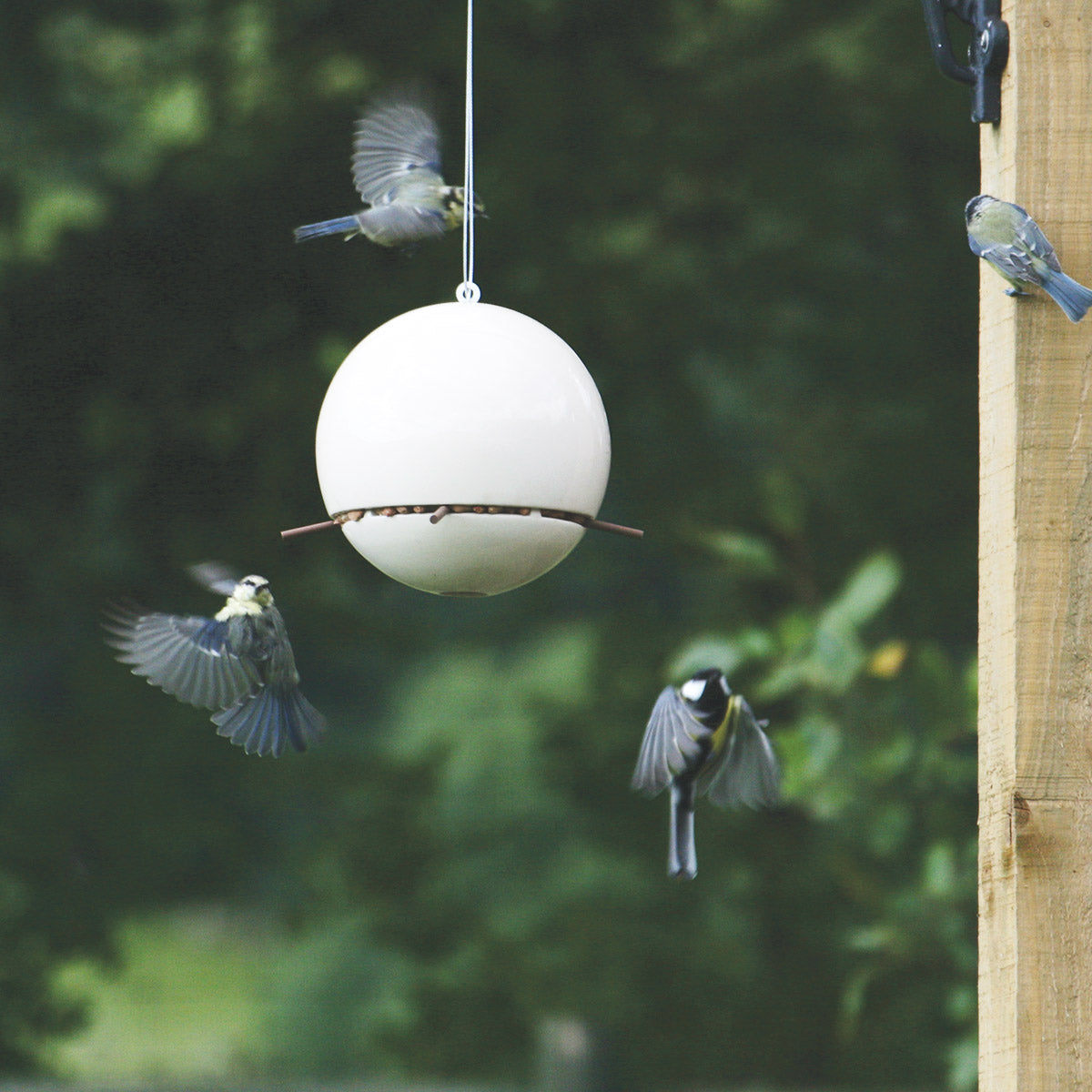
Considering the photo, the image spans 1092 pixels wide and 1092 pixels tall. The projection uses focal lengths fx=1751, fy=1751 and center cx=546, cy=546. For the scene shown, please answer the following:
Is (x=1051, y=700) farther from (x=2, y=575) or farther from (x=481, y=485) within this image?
(x=2, y=575)

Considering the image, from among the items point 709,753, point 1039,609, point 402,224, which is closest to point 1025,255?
point 1039,609

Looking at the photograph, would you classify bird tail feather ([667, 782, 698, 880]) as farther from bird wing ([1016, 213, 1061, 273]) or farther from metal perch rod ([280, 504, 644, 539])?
bird wing ([1016, 213, 1061, 273])

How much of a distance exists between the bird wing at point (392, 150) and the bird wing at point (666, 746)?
102cm

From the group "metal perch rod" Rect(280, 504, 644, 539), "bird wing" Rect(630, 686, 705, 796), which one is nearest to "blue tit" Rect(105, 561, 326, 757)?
"metal perch rod" Rect(280, 504, 644, 539)

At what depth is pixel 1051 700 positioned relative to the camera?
1815 mm

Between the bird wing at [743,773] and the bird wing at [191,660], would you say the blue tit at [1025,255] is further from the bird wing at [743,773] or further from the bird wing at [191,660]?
the bird wing at [191,660]

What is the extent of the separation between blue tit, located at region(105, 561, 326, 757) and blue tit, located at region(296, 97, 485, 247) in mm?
619

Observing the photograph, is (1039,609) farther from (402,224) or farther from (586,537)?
(586,537)

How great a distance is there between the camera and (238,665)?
244 centimetres

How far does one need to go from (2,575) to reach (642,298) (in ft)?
7.71

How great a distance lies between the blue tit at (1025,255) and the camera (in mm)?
1812

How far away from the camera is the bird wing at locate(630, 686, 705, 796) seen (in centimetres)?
225

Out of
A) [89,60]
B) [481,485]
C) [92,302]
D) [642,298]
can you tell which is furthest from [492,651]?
[481,485]

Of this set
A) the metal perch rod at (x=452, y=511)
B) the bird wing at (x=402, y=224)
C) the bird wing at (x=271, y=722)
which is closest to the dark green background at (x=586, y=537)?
the bird wing at (x=402, y=224)
